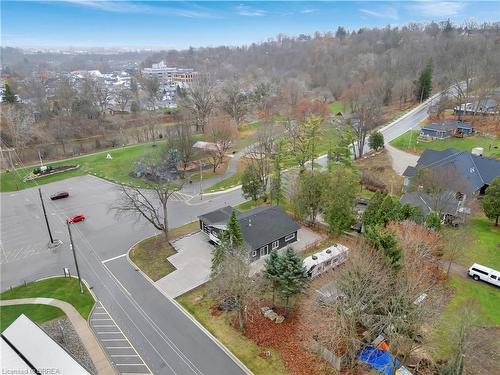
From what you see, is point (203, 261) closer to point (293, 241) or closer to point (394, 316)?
point (293, 241)

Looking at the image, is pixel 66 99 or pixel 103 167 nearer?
pixel 103 167

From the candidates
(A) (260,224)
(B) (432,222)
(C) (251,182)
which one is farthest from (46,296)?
(B) (432,222)

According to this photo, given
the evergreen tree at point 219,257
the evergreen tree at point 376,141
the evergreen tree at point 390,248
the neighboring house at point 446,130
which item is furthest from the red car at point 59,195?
the neighboring house at point 446,130

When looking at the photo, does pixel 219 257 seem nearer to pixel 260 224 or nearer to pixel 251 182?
pixel 260 224

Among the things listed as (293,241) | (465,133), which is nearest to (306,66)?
(465,133)

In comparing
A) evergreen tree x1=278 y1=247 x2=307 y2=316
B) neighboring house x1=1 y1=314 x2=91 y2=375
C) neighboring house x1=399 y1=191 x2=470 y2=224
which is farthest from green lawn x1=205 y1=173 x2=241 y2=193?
neighboring house x1=1 y1=314 x2=91 y2=375
